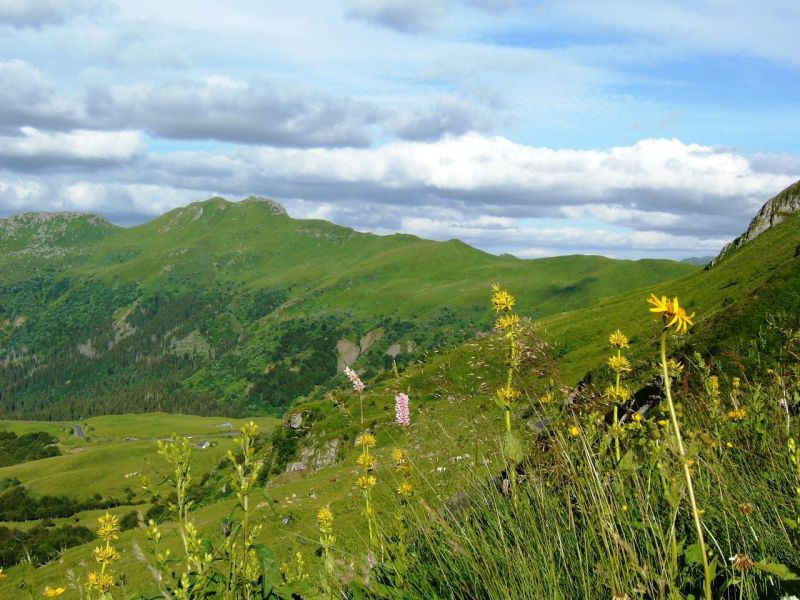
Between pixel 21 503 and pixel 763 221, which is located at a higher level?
pixel 763 221

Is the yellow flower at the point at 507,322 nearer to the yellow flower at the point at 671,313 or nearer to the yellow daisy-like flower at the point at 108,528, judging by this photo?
the yellow flower at the point at 671,313

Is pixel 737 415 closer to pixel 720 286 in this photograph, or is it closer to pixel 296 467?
pixel 720 286

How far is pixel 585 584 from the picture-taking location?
3.34 metres

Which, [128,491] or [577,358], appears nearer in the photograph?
→ [577,358]

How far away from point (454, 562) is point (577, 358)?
63.4 m

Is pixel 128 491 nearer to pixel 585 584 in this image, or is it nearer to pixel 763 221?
pixel 763 221

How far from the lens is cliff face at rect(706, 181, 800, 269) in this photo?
77.2 m

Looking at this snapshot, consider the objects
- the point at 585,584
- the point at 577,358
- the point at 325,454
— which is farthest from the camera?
the point at 325,454

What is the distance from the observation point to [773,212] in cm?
7894

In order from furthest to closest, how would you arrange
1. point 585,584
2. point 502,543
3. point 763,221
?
point 763,221 → point 502,543 → point 585,584

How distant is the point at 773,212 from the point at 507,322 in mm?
89453

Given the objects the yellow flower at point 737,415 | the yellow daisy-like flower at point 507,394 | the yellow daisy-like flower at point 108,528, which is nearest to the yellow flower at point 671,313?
the yellow daisy-like flower at point 507,394

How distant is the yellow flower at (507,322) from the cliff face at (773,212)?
283 feet

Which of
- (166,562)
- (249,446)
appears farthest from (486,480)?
(166,562)
